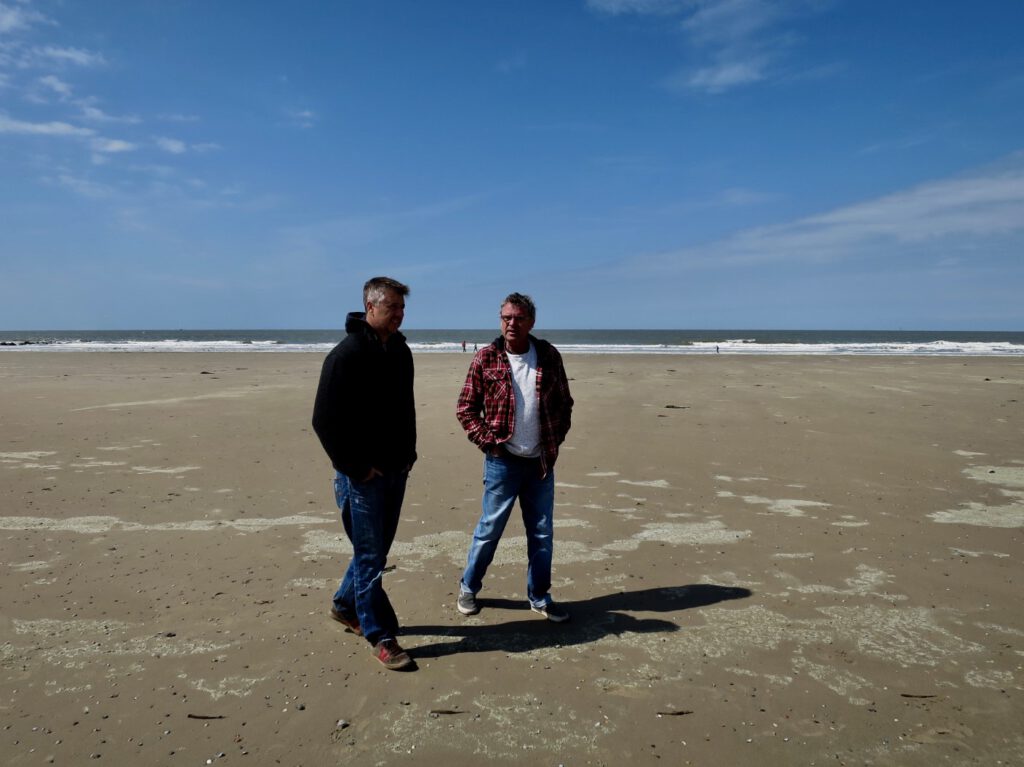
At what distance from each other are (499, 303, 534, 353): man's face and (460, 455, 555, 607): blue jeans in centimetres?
75

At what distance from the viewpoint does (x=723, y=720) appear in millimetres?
2771

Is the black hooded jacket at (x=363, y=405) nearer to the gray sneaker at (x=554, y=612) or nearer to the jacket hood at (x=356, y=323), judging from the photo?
the jacket hood at (x=356, y=323)

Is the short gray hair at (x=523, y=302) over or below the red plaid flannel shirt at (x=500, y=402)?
over

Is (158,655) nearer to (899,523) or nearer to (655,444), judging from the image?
(899,523)

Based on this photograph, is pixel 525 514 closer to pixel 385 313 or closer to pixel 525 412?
pixel 525 412

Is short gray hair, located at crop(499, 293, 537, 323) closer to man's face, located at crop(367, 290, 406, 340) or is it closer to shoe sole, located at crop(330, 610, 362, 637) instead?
man's face, located at crop(367, 290, 406, 340)

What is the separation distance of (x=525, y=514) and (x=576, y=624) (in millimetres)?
740

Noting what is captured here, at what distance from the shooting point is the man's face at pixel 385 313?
3264 mm

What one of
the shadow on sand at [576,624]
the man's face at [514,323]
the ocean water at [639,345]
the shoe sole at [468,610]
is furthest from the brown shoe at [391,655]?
the ocean water at [639,345]

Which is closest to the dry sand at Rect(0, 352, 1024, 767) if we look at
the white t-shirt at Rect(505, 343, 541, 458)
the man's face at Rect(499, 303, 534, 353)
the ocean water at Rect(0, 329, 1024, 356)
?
the white t-shirt at Rect(505, 343, 541, 458)

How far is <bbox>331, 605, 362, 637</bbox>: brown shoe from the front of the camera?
11.7 ft

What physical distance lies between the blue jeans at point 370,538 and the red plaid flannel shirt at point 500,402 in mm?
578

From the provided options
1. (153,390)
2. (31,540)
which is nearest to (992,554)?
(31,540)

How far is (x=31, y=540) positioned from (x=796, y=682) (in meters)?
5.82
